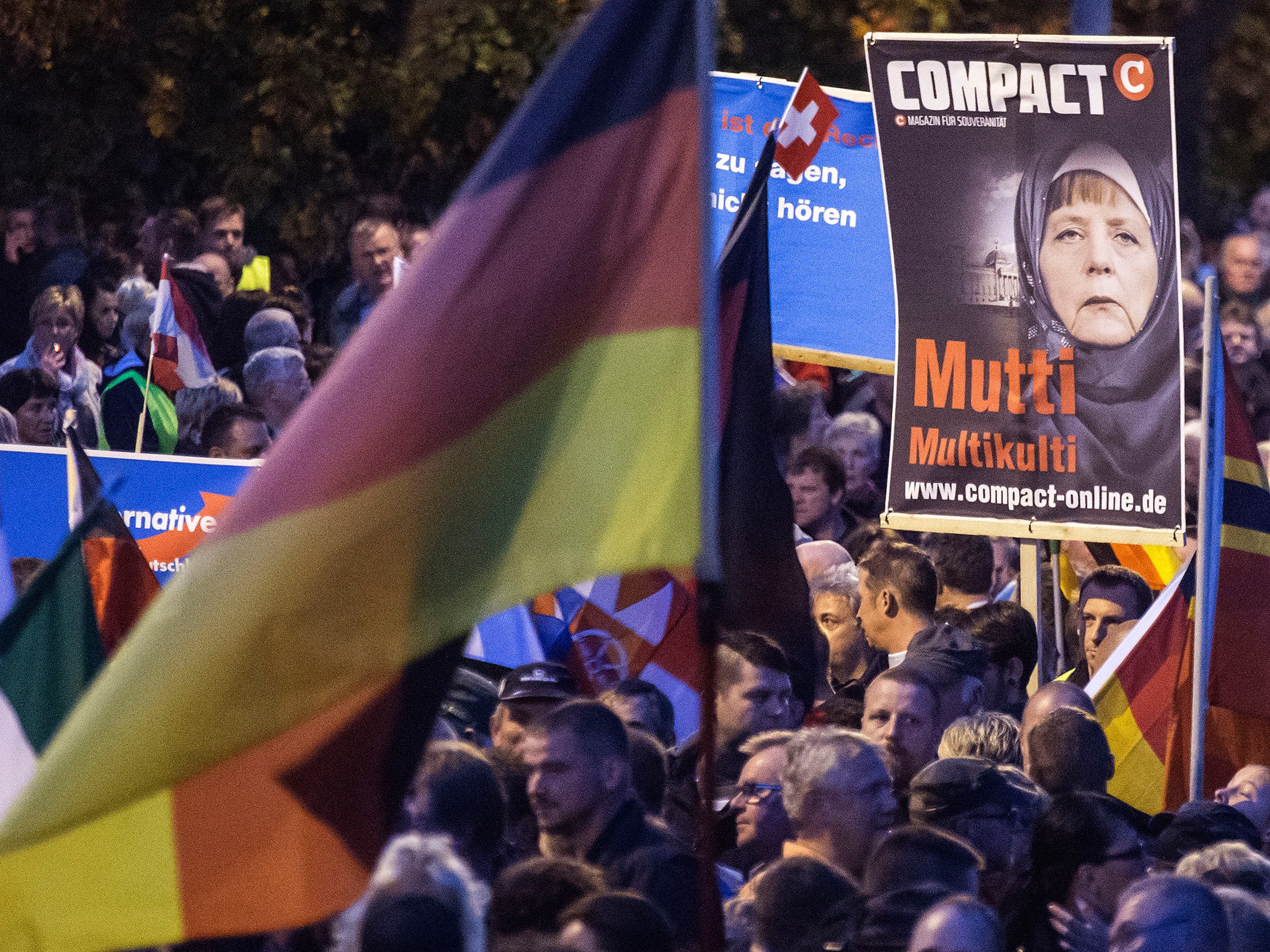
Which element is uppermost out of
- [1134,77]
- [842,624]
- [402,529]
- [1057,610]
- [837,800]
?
[1134,77]

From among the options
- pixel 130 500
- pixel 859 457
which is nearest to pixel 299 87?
pixel 859 457

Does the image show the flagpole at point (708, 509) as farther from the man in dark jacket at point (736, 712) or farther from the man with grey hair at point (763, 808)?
the man in dark jacket at point (736, 712)

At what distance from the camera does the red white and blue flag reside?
29.0ft

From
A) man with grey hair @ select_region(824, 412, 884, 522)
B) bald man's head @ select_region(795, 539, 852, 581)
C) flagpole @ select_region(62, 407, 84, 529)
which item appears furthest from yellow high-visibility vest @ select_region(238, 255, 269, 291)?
bald man's head @ select_region(795, 539, 852, 581)

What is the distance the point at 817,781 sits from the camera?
4.68 meters

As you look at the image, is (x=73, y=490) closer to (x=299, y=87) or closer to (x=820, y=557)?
(x=820, y=557)

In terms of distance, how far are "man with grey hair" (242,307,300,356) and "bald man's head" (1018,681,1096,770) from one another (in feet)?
15.8

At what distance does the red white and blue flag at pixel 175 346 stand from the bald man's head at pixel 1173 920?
5900mm

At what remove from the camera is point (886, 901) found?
13.2ft

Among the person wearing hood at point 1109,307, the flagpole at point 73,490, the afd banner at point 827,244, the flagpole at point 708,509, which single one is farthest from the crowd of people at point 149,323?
the flagpole at point 708,509

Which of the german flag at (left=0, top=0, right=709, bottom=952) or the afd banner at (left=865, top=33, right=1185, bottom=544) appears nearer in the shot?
the german flag at (left=0, top=0, right=709, bottom=952)

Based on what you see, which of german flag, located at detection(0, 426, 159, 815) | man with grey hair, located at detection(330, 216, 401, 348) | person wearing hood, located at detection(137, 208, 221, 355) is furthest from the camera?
man with grey hair, located at detection(330, 216, 401, 348)

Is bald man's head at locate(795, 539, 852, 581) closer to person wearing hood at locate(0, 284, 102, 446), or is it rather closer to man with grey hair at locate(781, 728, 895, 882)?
man with grey hair at locate(781, 728, 895, 882)

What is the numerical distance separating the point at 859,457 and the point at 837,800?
4.39m
